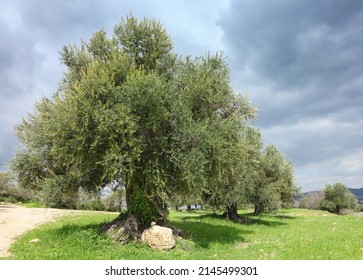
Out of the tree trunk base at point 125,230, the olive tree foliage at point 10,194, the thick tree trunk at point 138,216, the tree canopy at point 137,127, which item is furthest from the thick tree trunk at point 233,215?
the olive tree foliage at point 10,194

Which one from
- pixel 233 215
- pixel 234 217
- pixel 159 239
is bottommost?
pixel 159 239

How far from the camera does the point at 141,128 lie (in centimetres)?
2012

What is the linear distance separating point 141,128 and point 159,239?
6.58 meters

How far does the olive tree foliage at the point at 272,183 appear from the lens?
122ft

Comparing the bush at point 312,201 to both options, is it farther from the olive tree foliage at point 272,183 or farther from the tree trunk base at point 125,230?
the tree trunk base at point 125,230

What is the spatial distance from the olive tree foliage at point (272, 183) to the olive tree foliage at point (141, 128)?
50.4 feet

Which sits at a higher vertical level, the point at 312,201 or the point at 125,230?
the point at 312,201

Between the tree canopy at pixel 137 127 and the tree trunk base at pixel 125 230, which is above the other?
the tree canopy at pixel 137 127

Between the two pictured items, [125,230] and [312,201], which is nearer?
[125,230]

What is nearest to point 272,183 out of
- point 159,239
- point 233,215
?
point 233,215

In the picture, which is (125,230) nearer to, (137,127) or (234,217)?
(137,127)

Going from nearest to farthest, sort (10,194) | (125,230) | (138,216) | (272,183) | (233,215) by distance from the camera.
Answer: (125,230)
(138,216)
(272,183)
(233,215)
(10,194)

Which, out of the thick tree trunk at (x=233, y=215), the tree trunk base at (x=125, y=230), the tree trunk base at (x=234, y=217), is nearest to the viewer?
the tree trunk base at (x=125, y=230)

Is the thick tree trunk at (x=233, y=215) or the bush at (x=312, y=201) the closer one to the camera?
the thick tree trunk at (x=233, y=215)
